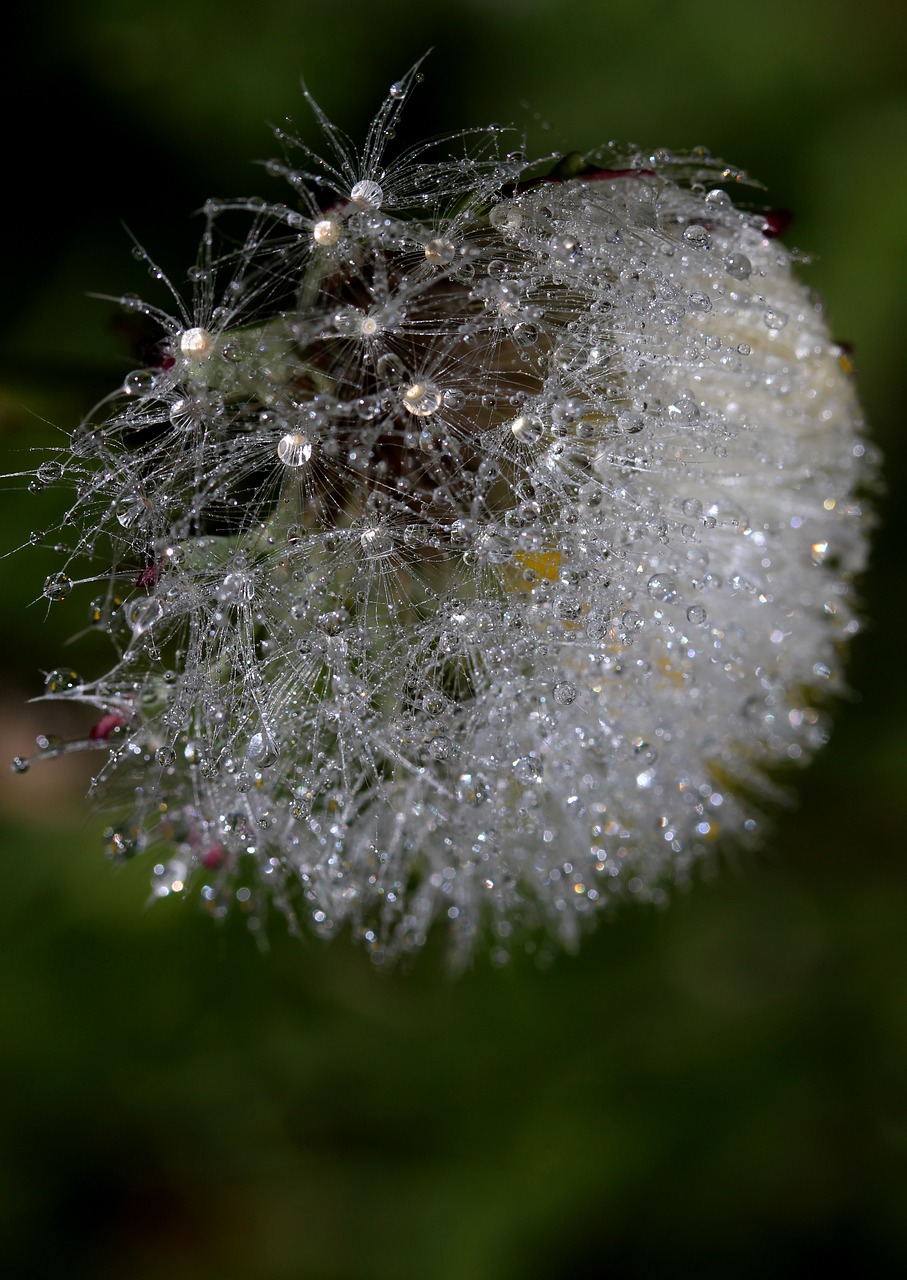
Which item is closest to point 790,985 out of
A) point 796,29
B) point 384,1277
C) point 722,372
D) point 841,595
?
point 384,1277

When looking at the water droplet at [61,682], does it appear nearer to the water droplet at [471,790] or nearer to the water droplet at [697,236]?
the water droplet at [471,790]

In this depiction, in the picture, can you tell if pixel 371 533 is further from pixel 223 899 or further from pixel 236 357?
pixel 223 899

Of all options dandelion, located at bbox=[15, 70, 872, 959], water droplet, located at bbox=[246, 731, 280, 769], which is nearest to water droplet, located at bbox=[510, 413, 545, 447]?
dandelion, located at bbox=[15, 70, 872, 959]

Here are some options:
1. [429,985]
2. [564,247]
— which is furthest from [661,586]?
[429,985]

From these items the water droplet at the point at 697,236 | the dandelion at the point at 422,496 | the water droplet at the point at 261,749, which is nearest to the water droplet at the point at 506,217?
the dandelion at the point at 422,496

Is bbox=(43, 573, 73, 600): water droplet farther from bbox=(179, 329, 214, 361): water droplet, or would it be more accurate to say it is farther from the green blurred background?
the green blurred background

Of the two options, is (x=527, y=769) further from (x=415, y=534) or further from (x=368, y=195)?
(x=368, y=195)
